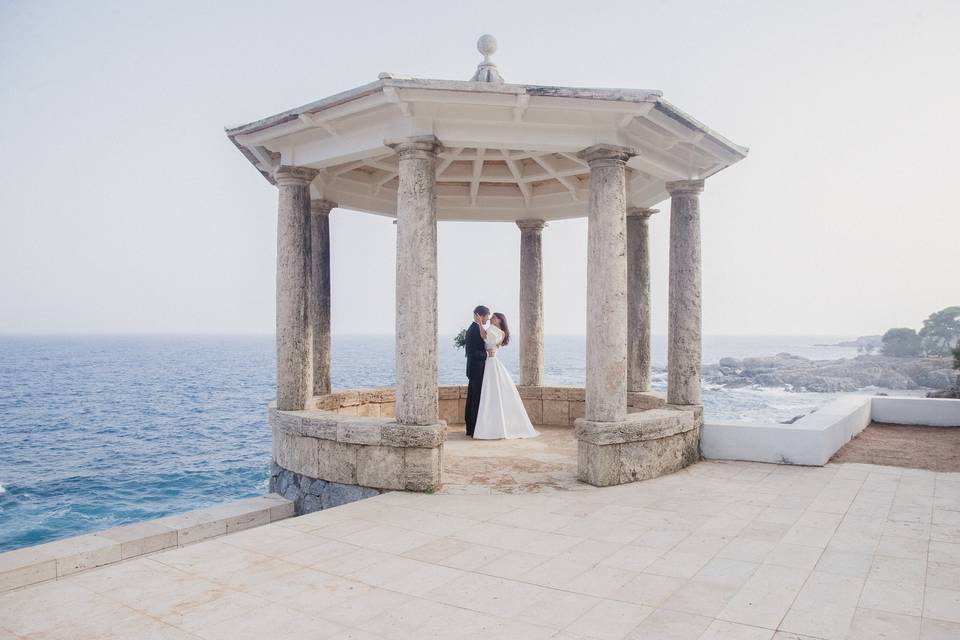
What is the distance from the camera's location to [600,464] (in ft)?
27.7

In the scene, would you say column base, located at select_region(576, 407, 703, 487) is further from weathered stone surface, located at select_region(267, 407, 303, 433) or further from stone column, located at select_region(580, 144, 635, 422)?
weathered stone surface, located at select_region(267, 407, 303, 433)

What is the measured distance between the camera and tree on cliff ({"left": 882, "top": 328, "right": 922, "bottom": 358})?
9212 centimetres

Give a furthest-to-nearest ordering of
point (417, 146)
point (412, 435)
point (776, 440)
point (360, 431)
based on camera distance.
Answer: point (776, 440) < point (360, 431) < point (417, 146) < point (412, 435)

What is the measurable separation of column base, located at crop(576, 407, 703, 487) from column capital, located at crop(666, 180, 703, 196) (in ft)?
11.5

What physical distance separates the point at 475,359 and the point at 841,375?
80.8 m

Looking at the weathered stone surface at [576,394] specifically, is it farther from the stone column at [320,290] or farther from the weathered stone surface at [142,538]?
the weathered stone surface at [142,538]

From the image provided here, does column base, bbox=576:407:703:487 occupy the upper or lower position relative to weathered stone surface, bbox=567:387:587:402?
lower

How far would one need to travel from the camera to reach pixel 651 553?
19.5 ft

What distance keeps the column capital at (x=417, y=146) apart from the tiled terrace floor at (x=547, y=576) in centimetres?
413

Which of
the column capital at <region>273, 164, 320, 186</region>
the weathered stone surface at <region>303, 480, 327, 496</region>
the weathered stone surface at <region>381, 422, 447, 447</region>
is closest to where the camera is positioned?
the weathered stone surface at <region>381, 422, 447, 447</region>

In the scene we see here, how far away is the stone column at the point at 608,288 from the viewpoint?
8664 millimetres

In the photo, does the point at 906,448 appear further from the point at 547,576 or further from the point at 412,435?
the point at 547,576

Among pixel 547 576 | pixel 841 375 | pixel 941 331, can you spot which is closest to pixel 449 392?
pixel 547 576

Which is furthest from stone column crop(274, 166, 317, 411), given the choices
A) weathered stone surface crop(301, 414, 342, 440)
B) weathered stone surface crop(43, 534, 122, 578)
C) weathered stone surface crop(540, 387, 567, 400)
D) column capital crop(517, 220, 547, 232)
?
weathered stone surface crop(540, 387, 567, 400)
